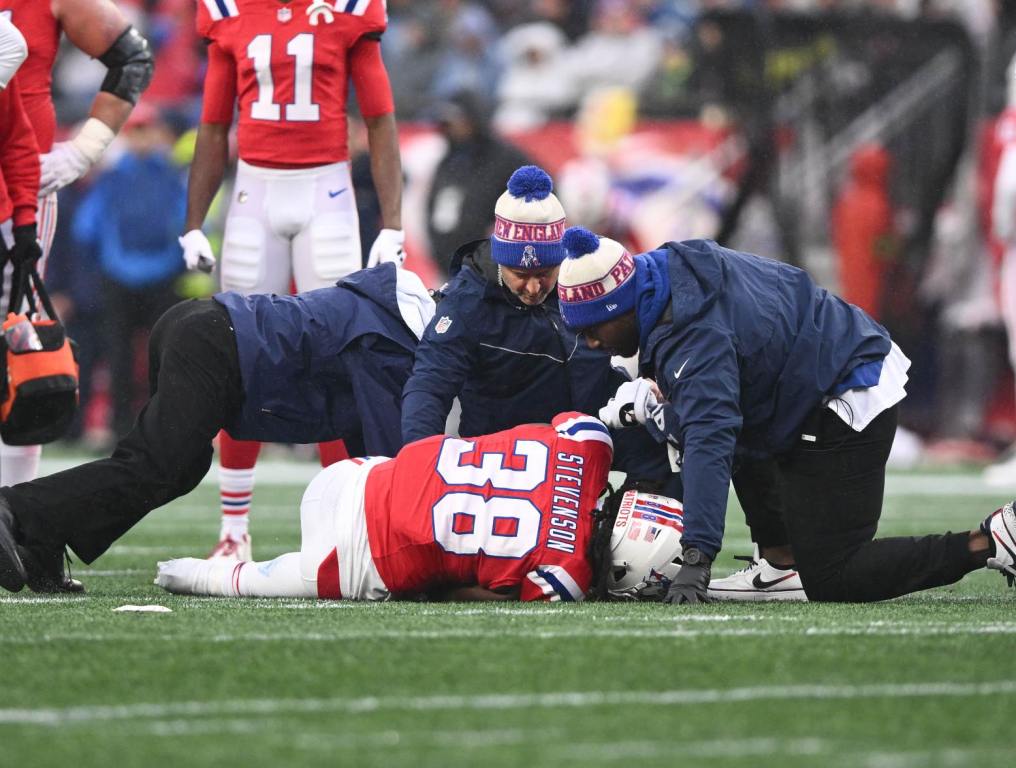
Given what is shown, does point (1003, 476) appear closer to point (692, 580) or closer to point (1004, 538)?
point (1004, 538)

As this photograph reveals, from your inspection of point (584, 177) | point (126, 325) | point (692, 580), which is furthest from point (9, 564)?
point (584, 177)

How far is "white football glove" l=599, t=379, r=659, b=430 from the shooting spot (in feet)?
16.8

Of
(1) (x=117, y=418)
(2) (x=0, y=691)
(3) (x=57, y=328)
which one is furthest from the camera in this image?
(1) (x=117, y=418)

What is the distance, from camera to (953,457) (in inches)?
480

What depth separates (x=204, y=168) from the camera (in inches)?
264

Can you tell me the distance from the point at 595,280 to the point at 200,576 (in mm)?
1461

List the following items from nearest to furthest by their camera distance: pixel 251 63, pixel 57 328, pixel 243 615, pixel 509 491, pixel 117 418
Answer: pixel 243 615 → pixel 509 491 → pixel 57 328 → pixel 251 63 → pixel 117 418

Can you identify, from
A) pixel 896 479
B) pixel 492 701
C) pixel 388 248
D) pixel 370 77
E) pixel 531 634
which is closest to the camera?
pixel 492 701

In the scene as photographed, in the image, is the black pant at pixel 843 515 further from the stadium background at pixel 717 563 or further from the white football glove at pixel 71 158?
the white football glove at pixel 71 158

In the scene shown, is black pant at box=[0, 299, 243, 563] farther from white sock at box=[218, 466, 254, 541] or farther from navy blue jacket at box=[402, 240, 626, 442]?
white sock at box=[218, 466, 254, 541]

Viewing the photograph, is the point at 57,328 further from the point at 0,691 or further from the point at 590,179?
the point at 590,179

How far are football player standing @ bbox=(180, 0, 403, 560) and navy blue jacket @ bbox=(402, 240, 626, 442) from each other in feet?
3.16

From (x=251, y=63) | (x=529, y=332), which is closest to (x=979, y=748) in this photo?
(x=529, y=332)

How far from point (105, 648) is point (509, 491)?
1.34 m
